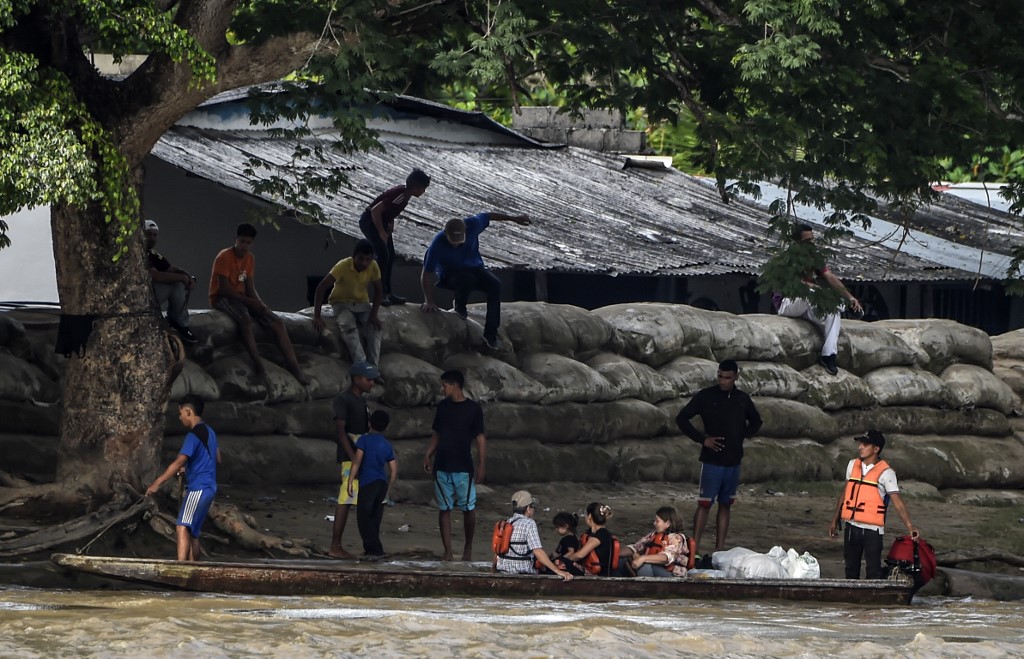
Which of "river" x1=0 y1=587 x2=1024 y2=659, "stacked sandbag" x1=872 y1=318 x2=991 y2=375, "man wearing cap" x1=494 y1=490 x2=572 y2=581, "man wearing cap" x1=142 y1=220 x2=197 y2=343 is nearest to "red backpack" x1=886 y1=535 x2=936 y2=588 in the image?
"river" x1=0 y1=587 x2=1024 y2=659

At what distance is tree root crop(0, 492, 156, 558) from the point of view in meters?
9.23

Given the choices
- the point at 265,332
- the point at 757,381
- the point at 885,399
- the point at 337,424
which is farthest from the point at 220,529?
the point at 885,399

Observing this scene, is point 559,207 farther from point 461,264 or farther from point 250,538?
point 250,538

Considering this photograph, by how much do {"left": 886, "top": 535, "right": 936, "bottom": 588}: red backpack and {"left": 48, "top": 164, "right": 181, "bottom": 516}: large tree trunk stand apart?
188 inches

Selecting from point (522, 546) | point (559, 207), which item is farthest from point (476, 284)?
point (559, 207)

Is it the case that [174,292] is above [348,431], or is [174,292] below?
above

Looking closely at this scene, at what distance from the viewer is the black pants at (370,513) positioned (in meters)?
10.1

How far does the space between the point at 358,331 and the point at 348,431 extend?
2197 mm

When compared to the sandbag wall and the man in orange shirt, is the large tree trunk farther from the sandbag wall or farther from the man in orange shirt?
the man in orange shirt

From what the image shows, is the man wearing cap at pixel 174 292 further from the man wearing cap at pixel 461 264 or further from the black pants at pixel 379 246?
the man wearing cap at pixel 461 264

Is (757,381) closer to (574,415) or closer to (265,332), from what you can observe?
(574,415)

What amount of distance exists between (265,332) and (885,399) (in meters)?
6.72

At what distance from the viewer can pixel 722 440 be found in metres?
11.0

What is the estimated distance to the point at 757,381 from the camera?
14.9 metres
